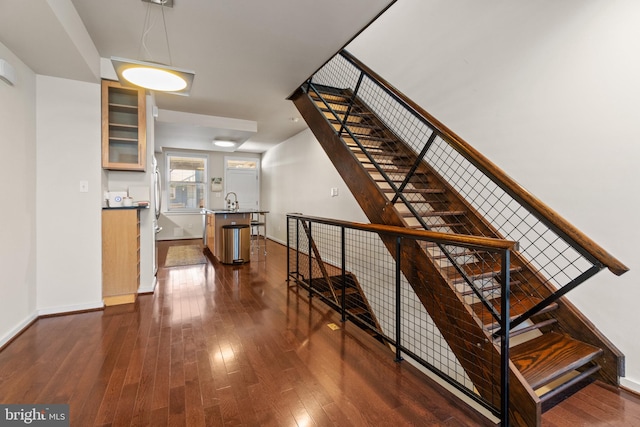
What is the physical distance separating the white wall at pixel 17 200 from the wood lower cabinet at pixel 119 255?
1.79 ft

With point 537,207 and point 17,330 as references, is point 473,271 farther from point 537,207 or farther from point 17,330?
point 17,330

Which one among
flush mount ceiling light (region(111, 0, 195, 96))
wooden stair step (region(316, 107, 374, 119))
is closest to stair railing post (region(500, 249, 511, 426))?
flush mount ceiling light (region(111, 0, 195, 96))

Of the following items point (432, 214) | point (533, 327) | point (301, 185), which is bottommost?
point (533, 327)

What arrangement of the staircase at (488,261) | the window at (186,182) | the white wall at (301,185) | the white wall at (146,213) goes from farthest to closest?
the window at (186,182)
the white wall at (301,185)
the white wall at (146,213)
the staircase at (488,261)

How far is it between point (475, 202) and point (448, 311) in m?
1.27

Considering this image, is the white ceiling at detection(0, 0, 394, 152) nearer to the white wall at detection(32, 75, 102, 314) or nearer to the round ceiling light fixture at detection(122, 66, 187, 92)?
the white wall at detection(32, 75, 102, 314)

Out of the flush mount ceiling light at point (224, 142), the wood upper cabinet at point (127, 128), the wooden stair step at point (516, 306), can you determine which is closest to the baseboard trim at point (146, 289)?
the wood upper cabinet at point (127, 128)

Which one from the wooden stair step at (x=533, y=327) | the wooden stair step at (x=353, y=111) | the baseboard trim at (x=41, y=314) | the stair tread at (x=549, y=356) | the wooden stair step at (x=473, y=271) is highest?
the wooden stair step at (x=353, y=111)

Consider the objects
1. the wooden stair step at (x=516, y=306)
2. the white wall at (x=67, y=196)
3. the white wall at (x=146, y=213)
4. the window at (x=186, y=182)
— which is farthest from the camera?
the window at (x=186, y=182)

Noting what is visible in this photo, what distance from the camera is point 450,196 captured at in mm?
2990

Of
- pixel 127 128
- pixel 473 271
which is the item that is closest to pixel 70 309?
pixel 127 128

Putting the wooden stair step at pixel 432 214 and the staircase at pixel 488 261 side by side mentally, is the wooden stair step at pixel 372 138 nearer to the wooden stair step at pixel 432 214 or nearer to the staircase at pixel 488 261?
the staircase at pixel 488 261

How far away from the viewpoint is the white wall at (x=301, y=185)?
4.82 m

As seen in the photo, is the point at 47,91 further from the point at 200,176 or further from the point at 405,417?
the point at 200,176
